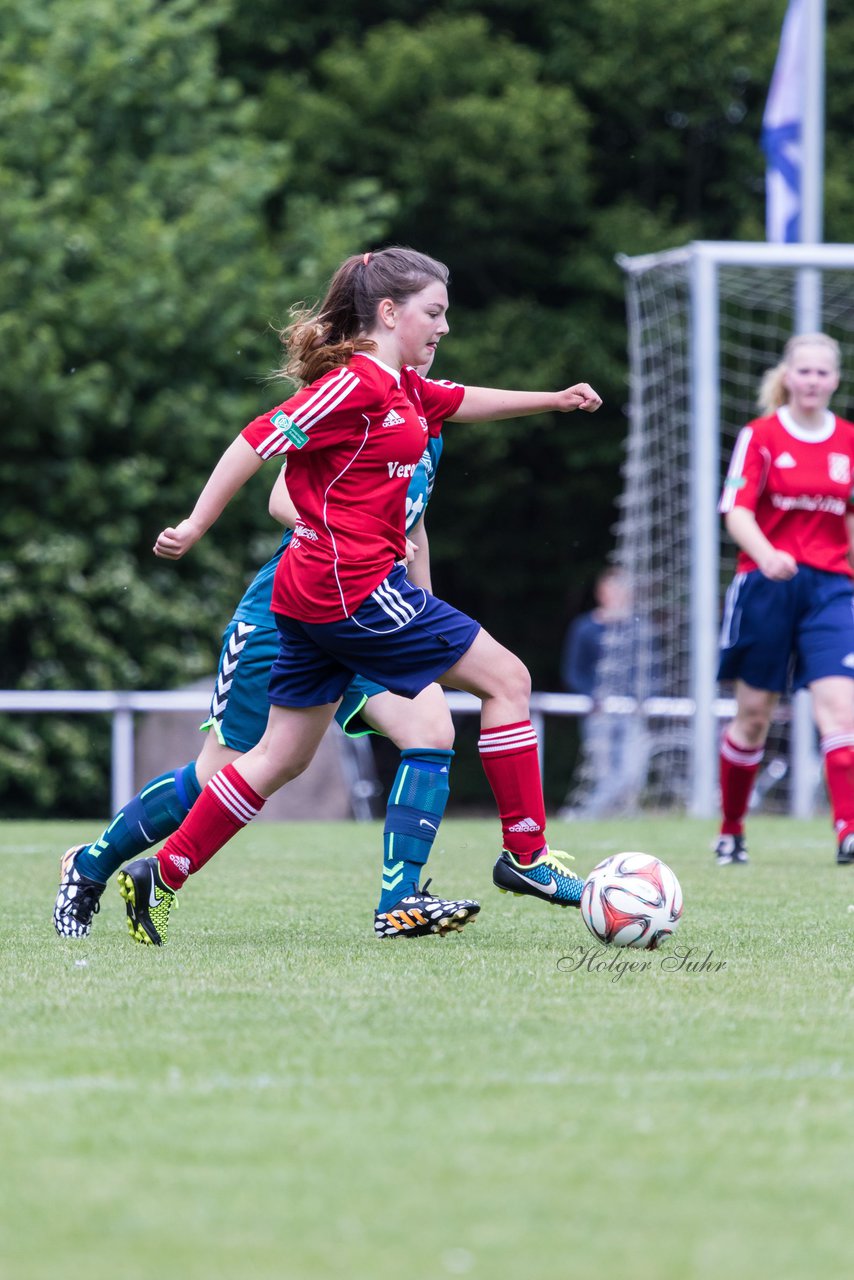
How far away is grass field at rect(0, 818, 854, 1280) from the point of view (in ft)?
7.72

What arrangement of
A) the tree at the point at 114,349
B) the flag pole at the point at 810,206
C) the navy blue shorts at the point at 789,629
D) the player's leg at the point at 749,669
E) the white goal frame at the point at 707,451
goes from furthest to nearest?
the tree at the point at 114,349
the flag pole at the point at 810,206
the white goal frame at the point at 707,451
the player's leg at the point at 749,669
the navy blue shorts at the point at 789,629

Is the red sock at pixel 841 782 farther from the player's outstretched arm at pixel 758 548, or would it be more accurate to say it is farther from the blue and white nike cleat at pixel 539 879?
the blue and white nike cleat at pixel 539 879

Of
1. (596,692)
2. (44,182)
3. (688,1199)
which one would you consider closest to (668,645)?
(596,692)

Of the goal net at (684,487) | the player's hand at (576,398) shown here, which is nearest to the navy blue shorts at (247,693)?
the player's hand at (576,398)

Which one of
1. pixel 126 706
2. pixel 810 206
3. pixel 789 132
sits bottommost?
pixel 126 706

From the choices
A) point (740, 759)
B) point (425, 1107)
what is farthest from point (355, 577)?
point (740, 759)

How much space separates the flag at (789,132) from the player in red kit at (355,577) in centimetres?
978

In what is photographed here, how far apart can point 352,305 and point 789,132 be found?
1020cm

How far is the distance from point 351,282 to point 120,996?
2.05 metres

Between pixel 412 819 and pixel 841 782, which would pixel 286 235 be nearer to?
pixel 841 782

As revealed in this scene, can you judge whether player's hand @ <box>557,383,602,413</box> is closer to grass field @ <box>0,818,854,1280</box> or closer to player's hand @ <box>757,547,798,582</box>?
grass field @ <box>0,818,854,1280</box>

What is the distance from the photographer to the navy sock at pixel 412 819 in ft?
17.1

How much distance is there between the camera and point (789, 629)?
792 centimetres

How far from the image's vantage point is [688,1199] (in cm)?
254
